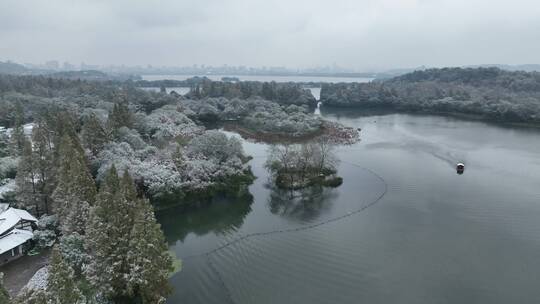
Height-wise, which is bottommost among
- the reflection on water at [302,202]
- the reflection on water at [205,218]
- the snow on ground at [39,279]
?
the reflection on water at [205,218]

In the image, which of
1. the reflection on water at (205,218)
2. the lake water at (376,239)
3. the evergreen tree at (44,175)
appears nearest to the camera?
the lake water at (376,239)

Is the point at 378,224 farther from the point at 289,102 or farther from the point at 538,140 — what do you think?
the point at 289,102

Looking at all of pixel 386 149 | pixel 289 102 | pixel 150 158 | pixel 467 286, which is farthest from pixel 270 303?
pixel 289 102

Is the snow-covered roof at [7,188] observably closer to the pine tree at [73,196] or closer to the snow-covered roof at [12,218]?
the snow-covered roof at [12,218]

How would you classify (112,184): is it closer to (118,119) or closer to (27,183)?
(27,183)

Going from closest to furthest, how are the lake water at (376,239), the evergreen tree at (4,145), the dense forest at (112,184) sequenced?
1. the dense forest at (112,184)
2. the lake water at (376,239)
3. the evergreen tree at (4,145)

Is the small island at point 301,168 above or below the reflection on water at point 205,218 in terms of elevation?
above

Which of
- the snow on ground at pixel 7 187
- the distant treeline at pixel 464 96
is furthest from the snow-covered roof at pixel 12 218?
the distant treeline at pixel 464 96

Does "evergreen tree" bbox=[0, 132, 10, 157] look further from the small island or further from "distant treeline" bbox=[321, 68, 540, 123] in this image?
"distant treeline" bbox=[321, 68, 540, 123]
